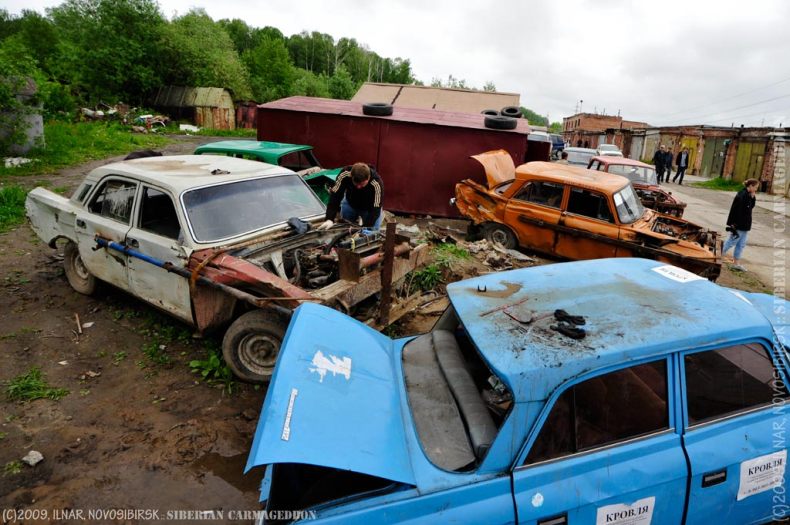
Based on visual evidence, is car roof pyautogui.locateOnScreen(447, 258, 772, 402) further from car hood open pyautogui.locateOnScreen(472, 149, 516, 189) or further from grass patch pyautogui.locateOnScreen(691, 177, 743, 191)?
grass patch pyautogui.locateOnScreen(691, 177, 743, 191)

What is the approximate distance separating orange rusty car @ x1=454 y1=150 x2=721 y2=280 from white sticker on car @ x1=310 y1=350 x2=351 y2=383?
5758 mm

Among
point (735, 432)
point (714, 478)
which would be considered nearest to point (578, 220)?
point (735, 432)

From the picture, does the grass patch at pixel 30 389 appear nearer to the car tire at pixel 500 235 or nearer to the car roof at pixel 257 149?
the car roof at pixel 257 149

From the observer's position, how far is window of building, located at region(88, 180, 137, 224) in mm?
4816

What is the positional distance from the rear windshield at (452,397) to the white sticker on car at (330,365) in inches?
15.4

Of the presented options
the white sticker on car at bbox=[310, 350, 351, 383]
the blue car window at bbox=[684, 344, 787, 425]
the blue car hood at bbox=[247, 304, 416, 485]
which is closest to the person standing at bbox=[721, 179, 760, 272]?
the blue car window at bbox=[684, 344, 787, 425]

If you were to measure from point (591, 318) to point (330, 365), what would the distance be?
1.42 metres

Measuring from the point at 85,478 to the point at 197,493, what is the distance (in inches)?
33.2

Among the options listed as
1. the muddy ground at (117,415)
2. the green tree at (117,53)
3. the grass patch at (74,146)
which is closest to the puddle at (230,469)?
the muddy ground at (117,415)

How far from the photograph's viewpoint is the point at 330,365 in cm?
238

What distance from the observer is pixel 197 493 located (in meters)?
3.02

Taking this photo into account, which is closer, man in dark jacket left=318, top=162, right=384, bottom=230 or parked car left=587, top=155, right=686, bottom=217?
man in dark jacket left=318, top=162, right=384, bottom=230

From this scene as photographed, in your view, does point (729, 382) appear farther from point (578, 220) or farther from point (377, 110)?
point (377, 110)

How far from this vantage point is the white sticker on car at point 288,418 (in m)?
1.86
